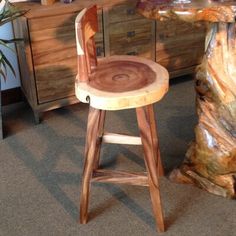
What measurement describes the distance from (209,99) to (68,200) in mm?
816

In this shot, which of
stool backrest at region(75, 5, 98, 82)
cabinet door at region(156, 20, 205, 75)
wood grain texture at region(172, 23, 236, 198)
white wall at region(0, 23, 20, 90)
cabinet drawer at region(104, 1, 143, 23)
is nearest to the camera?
stool backrest at region(75, 5, 98, 82)

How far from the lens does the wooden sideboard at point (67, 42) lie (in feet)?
7.09

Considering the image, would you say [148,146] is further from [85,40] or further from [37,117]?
[37,117]

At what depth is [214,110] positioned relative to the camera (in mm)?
1654

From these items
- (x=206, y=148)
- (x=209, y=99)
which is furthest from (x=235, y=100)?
(x=206, y=148)

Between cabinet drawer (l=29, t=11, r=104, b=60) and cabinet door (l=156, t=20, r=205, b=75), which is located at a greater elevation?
cabinet drawer (l=29, t=11, r=104, b=60)

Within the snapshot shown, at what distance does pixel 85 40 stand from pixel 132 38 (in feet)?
3.92

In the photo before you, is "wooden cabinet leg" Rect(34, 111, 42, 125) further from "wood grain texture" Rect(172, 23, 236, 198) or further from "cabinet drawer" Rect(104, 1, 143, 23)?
Answer: "wood grain texture" Rect(172, 23, 236, 198)

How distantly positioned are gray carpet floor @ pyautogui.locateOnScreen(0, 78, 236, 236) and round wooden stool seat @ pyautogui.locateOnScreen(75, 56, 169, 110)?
59 centimetres

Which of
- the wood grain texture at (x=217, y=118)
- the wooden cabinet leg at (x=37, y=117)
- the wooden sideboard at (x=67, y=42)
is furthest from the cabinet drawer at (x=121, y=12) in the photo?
the wood grain texture at (x=217, y=118)

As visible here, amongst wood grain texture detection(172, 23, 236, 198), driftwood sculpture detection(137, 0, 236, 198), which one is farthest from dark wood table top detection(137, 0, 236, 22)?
wood grain texture detection(172, 23, 236, 198)

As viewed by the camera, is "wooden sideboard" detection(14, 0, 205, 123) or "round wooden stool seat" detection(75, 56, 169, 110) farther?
"wooden sideboard" detection(14, 0, 205, 123)

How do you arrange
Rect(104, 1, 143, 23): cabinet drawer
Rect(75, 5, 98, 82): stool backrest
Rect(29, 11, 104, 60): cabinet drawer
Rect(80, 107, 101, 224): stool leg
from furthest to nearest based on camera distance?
Rect(104, 1, 143, 23): cabinet drawer → Rect(29, 11, 104, 60): cabinet drawer → Rect(80, 107, 101, 224): stool leg → Rect(75, 5, 98, 82): stool backrest

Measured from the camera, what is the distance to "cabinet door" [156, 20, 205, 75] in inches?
103
